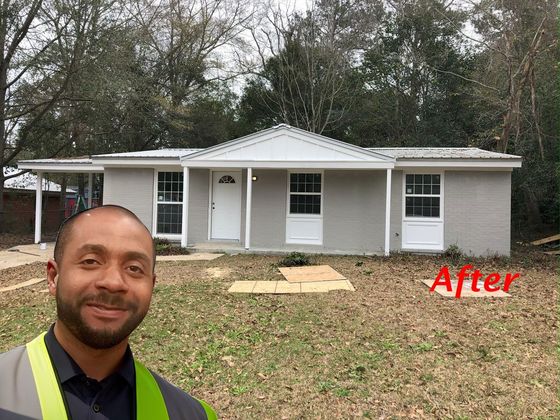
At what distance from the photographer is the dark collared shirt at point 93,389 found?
0.88 metres

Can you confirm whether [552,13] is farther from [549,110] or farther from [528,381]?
[528,381]

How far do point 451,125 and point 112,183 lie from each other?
1556cm

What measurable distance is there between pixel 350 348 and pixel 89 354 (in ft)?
11.7

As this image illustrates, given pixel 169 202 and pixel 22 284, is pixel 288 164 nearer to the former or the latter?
pixel 169 202

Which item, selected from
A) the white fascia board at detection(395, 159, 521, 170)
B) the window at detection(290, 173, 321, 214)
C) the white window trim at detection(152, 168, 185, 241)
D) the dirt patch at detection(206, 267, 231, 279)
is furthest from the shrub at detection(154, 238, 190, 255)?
the white fascia board at detection(395, 159, 521, 170)

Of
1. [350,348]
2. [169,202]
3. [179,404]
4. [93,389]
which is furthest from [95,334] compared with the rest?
[169,202]

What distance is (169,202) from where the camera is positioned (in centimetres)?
1192

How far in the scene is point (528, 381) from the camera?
3.44 m

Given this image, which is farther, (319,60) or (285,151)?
(319,60)

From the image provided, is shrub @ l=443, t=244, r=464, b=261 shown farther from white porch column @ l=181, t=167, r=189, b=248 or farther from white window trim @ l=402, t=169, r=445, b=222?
white porch column @ l=181, t=167, r=189, b=248

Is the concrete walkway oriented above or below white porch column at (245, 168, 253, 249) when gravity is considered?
below

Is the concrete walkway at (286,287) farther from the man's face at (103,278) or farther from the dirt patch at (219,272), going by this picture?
the man's face at (103,278)

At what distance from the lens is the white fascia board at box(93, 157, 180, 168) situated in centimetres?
1141

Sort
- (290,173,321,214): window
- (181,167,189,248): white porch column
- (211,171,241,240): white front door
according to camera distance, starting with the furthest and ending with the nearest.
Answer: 1. (211,171,241,240): white front door
2. (290,173,321,214): window
3. (181,167,189,248): white porch column
